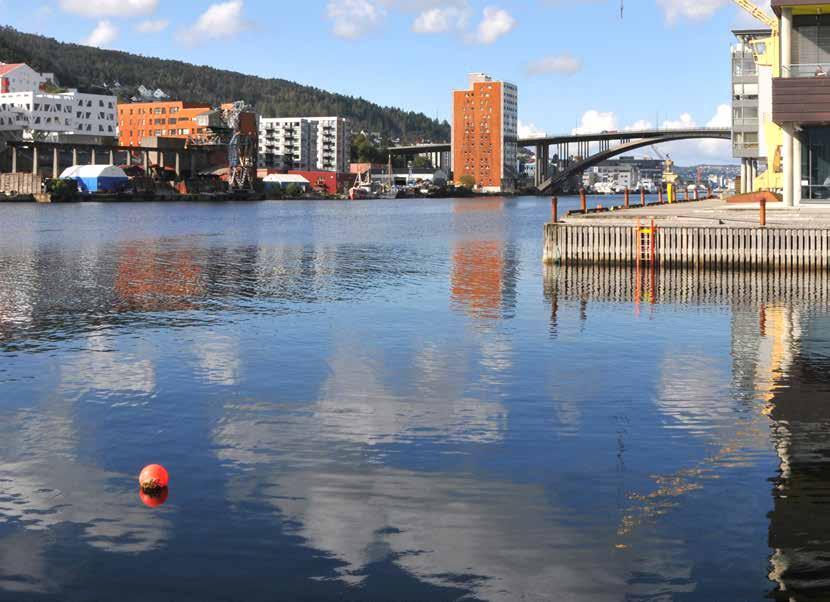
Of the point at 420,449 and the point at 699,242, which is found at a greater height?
the point at 699,242

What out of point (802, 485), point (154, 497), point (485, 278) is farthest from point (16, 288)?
point (802, 485)

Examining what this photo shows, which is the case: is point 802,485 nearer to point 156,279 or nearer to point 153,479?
point 153,479

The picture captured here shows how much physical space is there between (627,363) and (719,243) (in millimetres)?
23213

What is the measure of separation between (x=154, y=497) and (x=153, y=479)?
0.30 m

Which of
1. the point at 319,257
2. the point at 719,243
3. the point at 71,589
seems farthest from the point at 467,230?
the point at 71,589

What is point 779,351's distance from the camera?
92.6 ft

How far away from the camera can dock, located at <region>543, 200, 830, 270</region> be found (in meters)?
46.2

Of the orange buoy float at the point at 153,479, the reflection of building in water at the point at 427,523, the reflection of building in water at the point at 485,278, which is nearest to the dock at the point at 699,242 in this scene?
the reflection of building in water at the point at 485,278

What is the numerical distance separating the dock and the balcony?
456 centimetres

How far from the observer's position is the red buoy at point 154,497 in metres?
14.9

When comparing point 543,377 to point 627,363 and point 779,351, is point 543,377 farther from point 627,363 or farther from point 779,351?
point 779,351

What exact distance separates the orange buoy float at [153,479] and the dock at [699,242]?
119ft

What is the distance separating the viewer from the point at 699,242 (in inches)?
1903

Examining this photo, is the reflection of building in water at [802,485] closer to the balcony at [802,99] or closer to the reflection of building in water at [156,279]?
the reflection of building in water at [156,279]
